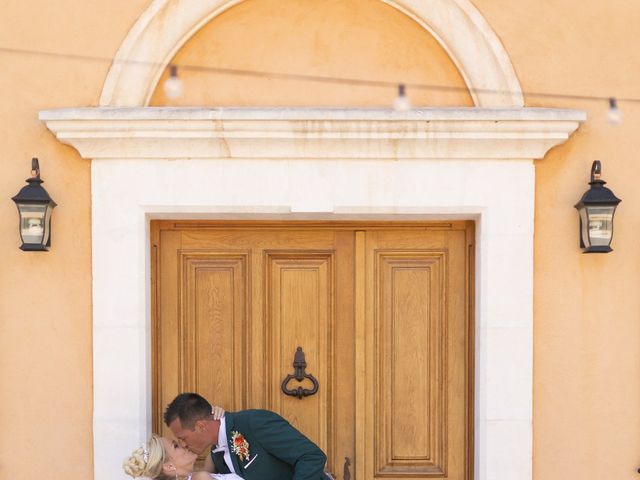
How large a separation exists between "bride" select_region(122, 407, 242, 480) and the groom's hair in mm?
136

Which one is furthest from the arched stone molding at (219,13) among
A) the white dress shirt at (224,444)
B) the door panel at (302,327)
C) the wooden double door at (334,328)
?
the white dress shirt at (224,444)

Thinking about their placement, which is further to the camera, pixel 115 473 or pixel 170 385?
pixel 170 385

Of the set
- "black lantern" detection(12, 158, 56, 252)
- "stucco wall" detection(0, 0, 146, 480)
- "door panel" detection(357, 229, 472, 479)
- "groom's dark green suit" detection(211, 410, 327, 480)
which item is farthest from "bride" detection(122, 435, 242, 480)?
"black lantern" detection(12, 158, 56, 252)

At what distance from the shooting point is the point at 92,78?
4617mm

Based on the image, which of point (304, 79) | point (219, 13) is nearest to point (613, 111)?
point (304, 79)

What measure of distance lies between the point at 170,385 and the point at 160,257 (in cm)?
75

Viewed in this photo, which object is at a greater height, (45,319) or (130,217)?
(130,217)

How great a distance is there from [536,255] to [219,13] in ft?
7.24

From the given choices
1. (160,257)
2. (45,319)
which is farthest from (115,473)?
(160,257)

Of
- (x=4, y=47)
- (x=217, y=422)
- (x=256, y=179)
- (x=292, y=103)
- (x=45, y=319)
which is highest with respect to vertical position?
(x=4, y=47)

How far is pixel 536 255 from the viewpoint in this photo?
4.62 metres

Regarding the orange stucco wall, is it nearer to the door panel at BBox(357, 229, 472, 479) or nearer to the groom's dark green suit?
the door panel at BBox(357, 229, 472, 479)

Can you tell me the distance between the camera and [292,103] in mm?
4699

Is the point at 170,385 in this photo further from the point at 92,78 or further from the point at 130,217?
the point at 92,78
